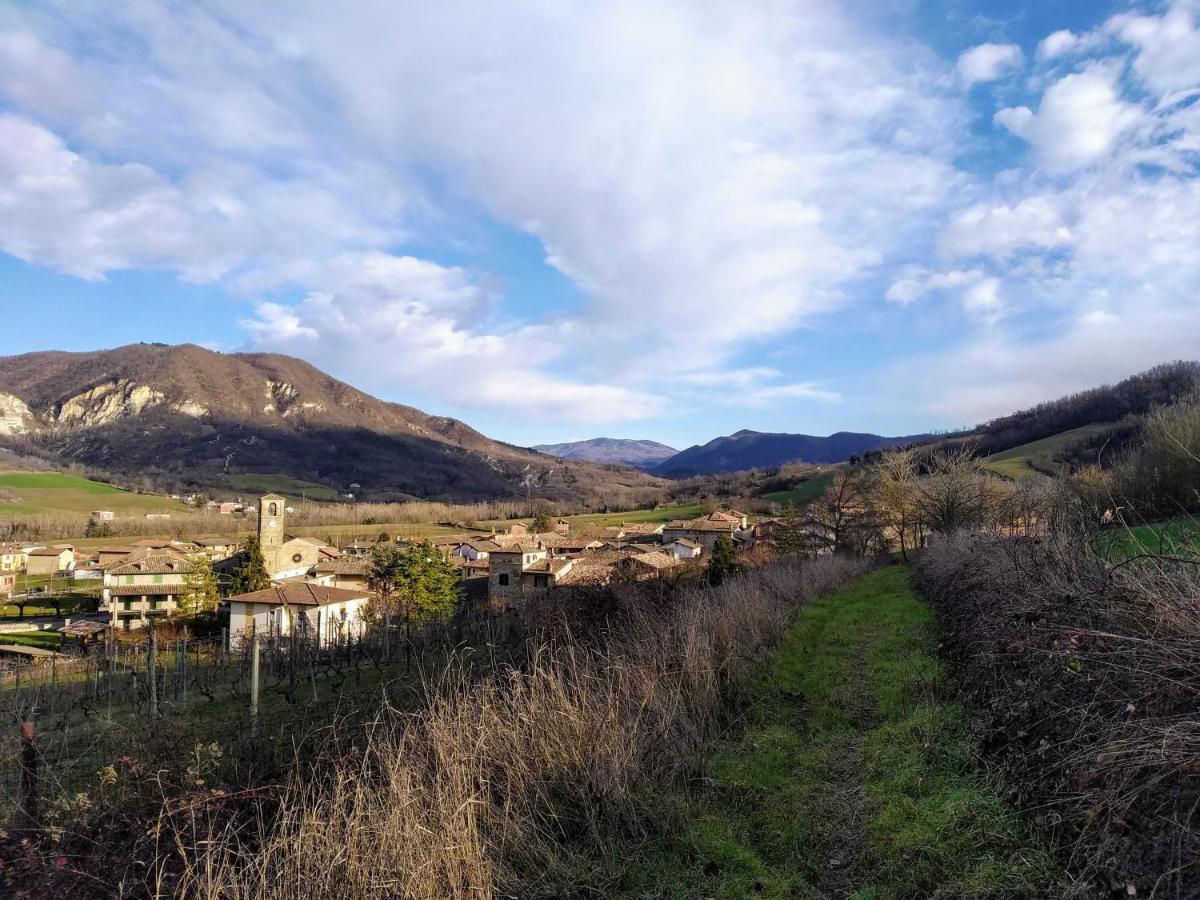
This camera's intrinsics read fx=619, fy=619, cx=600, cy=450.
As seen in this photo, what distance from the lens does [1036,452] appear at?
67.5 metres

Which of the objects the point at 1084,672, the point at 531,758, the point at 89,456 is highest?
the point at 89,456

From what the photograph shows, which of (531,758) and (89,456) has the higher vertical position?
(89,456)

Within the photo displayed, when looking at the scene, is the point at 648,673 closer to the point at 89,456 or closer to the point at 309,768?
the point at 309,768

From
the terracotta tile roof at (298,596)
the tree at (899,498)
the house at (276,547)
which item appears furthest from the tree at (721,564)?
the house at (276,547)

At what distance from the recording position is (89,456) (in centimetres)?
15100

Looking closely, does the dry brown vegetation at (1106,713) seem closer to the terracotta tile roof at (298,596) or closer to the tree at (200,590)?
the terracotta tile roof at (298,596)

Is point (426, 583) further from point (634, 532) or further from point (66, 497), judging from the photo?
point (66, 497)

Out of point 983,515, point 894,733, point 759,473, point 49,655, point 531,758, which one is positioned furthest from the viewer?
point 759,473

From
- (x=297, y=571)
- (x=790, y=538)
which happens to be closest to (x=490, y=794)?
(x=790, y=538)

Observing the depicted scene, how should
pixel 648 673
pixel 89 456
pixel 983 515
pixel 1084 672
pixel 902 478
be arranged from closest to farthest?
pixel 1084 672
pixel 648 673
pixel 983 515
pixel 902 478
pixel 89 456

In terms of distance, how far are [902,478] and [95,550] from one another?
88.7 m

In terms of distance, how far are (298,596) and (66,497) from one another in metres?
94.5

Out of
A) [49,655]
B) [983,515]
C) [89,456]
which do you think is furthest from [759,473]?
[89,456]

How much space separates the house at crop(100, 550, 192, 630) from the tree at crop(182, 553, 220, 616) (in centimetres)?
767
